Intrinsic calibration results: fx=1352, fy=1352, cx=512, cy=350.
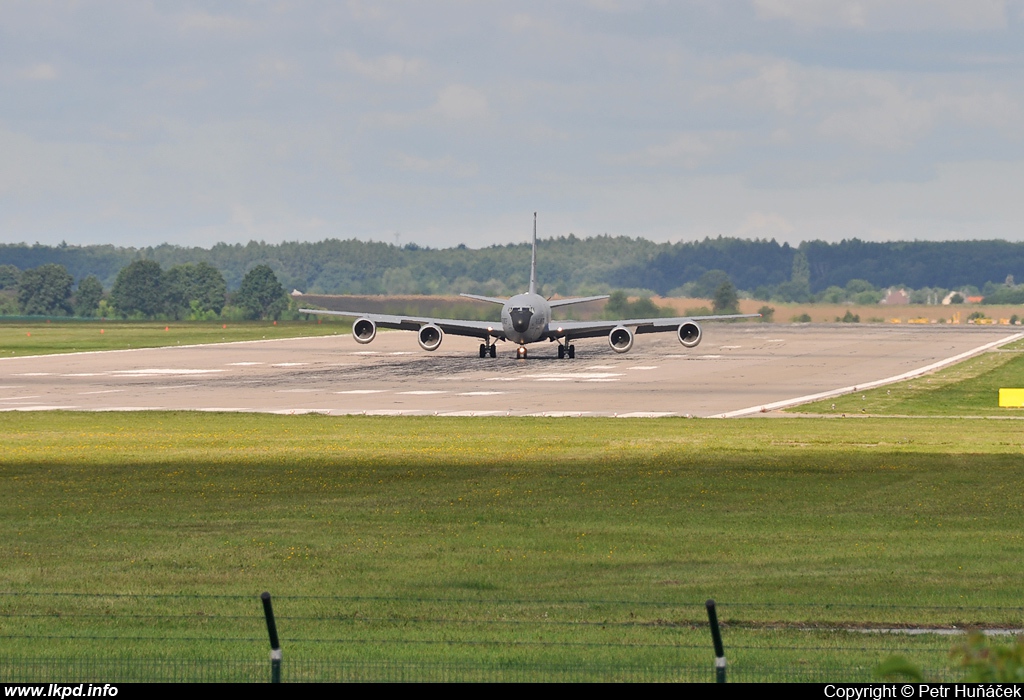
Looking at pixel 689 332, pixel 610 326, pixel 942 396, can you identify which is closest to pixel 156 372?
pixel 610 326

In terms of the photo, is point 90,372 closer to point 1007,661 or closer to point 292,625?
point 292,625

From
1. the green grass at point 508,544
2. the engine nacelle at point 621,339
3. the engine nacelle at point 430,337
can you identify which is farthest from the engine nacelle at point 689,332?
the green grass at point 508,544

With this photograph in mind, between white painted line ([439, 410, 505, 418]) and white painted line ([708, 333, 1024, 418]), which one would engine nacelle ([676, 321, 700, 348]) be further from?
white painted line ([439, 410, 505, 418])

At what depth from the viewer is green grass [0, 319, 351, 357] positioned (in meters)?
111

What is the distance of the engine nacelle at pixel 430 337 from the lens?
88.4 meters

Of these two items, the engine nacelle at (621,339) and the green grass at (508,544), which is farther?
the engine nacelle at (621,339)

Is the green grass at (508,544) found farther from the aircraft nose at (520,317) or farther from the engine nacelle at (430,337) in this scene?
the engine nacelle at (430,337)

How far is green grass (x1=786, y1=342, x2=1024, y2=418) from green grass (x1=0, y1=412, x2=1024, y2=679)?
485 inches

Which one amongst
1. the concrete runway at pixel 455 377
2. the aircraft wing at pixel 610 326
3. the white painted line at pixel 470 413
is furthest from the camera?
the aircraft wing at pixel 610 326

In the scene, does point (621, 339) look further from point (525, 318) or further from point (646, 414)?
point (646, 414)

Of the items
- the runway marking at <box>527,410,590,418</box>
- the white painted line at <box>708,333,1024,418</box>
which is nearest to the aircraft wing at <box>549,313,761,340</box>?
the white painted line at <box>708,333,1024,418</box>

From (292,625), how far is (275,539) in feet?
22.4

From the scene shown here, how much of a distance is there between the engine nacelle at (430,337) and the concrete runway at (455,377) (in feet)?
3.79

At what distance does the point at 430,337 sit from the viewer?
8894cm
